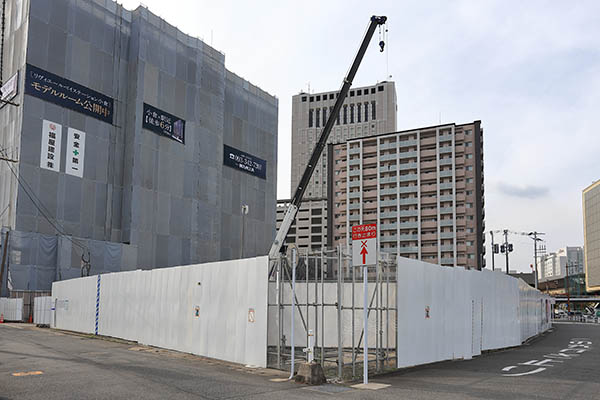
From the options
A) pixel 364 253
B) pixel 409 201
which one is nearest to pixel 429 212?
pixel 409 201

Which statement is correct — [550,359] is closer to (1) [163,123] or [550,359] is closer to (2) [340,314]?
(2) [340,314]

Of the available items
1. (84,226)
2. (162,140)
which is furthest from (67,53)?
(84,226)

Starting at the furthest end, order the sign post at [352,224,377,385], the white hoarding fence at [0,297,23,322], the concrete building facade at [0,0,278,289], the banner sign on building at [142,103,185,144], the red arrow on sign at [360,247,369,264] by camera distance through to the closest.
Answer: the banner sign on building at [142,103,185,144] → the concrete building facade at [0,0,278,289] → the white hoarding fence at [0,297,23,322] → the red arrow on sign at [360,247,369,264] → the sign post at [352,224,377,385]

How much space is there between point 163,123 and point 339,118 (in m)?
134

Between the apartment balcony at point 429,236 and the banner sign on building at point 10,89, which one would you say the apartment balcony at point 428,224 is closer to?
the apartment balcony at point 429,236

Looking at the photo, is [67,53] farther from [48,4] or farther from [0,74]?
[0,74]

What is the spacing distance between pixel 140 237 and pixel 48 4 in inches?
875

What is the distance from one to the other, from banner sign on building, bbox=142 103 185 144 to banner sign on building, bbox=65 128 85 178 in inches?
256

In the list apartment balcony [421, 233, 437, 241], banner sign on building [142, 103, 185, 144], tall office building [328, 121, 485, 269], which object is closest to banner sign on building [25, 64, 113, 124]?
banner sign on building [142, 103, 185, 144]

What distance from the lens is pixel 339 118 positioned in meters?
184

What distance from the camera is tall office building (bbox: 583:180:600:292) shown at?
132 metres

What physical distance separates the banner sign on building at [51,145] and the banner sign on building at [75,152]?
37.6 inches

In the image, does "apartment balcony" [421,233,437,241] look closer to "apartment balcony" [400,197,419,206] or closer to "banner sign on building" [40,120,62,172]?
"apartment balcony" [400,197,419,206]

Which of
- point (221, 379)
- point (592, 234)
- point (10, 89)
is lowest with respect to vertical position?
point (221, 379)
